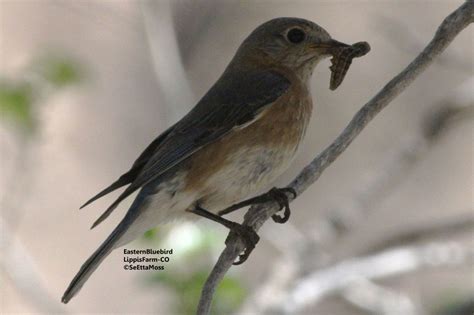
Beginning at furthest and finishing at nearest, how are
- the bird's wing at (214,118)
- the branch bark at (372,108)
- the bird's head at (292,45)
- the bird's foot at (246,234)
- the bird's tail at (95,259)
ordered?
the bird's head at (292,45) < the bird's wing at (214,118) < the bird's foot at (246,234) < the bird's tail at (95,259) < the branch bark at (372,108)

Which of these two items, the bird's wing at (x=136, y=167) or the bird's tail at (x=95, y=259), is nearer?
the bird's tail at (x=95, y=259)

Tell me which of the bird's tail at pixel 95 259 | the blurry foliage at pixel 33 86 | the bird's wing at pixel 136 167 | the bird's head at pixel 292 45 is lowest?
the bird's tail at pixel 95 259

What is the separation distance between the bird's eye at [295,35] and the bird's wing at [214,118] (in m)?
0.22

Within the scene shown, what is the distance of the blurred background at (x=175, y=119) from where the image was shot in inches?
216

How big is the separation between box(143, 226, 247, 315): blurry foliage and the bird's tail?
67cm

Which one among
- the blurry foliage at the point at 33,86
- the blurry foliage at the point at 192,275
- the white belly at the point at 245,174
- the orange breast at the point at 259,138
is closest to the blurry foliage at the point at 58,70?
the blurry foliage at the point at 33,86

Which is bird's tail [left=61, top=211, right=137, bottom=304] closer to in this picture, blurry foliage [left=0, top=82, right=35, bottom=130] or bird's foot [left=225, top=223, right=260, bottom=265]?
bird's foot [left=225, top=223, right=260, bottom=265]

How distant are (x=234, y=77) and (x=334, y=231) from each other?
1.20 metres

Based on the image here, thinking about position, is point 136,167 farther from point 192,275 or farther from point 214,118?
point 192,275

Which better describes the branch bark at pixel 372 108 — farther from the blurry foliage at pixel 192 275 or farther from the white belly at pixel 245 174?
the blurry foliage at pixel 192 275

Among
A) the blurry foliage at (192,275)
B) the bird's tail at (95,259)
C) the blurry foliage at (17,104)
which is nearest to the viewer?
the bird's tail at (95,259)

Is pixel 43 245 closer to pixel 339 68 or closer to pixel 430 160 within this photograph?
pixel 430 160

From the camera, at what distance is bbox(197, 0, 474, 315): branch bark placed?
3171mm

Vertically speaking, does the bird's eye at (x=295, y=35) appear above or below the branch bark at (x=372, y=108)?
above
